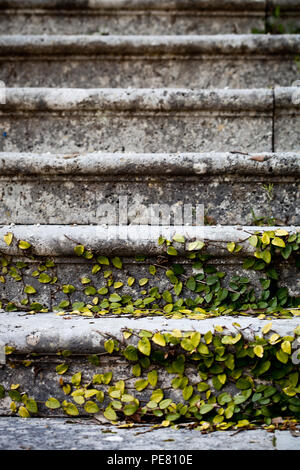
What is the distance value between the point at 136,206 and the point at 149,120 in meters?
0.46

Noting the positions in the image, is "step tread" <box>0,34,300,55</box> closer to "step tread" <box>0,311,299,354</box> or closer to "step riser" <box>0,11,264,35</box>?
"step riser" <box>0,11,264,35</box>

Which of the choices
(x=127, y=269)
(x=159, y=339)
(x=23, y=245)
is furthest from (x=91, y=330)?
(x=23, y=245)

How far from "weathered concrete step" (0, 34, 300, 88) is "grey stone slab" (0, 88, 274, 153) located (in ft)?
1.13

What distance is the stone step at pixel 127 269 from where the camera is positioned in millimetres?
1472

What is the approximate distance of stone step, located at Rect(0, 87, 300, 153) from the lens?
1.86m

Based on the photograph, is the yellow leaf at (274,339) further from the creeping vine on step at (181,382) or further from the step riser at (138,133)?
the step riser at (138,133)

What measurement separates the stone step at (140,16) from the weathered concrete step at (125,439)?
215 cm

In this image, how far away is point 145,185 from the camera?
1.69 meters

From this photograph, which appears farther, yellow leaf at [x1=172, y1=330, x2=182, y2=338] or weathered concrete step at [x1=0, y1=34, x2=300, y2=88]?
weathered concrete step at [x1=0, y1=34, x2=300, y2=88]

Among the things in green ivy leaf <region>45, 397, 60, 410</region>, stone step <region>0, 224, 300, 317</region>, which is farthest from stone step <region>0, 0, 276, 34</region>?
green ivy leaf <region>45, 397, 60, 410</region>

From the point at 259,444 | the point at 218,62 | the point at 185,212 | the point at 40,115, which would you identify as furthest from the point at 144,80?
the point at 259,444

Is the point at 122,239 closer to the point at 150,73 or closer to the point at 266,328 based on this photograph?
the point at 266,328

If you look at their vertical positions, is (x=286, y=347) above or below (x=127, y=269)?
below
